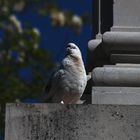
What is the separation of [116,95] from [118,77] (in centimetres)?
28

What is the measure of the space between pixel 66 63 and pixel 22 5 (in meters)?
10.2

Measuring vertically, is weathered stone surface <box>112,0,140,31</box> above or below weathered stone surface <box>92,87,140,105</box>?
above

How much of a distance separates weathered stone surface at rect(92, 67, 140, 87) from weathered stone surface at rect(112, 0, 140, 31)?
2.23 ft

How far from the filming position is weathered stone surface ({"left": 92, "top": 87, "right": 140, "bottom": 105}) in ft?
39.1

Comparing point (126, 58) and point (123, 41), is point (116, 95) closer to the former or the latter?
point (126, 58)

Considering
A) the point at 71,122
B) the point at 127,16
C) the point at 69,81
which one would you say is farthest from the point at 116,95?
the point at 127,16

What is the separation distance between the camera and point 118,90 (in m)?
12.0

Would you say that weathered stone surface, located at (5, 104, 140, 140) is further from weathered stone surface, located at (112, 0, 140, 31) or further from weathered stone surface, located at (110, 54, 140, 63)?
weathered stone surface, located at (112, 0, 140, 31)

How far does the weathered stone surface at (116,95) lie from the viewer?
470 inches

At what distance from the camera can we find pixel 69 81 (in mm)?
11742

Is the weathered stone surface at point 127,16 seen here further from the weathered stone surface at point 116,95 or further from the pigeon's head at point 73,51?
the weathered stone surface at point 116,95

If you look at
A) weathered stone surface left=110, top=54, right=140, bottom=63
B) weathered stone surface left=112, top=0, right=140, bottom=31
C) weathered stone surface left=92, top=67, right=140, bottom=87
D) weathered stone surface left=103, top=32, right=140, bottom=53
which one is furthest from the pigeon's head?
weathered stone surface left=112, top=0, right=140, bottom=31

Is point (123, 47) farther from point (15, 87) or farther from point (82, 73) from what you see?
point (15, 87)

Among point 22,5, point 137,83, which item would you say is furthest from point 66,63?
point 22,5
